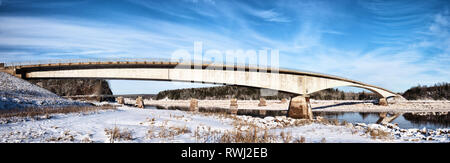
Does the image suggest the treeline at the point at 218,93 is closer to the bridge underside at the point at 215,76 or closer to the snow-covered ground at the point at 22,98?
the bridge underside at the point at 215,76

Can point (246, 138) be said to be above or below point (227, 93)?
above

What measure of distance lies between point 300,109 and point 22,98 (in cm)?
2808

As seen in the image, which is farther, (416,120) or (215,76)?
(215,76)

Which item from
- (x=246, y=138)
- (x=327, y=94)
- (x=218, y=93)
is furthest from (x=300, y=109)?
(x=218, y=93)

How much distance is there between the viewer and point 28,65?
110 ft

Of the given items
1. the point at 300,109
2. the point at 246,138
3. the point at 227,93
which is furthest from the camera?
the point at 227,93

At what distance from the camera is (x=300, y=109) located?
A: 28.5 m

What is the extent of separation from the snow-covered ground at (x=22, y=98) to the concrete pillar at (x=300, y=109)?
24.2 metres

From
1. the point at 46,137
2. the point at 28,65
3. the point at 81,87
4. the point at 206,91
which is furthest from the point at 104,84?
the point at 46,137

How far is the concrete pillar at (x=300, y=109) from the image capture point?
1094 inches

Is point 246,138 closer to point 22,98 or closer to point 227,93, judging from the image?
point 22,98

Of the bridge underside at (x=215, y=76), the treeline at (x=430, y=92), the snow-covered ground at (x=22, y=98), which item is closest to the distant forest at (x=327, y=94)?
the treeline at (x=430, y=92)
